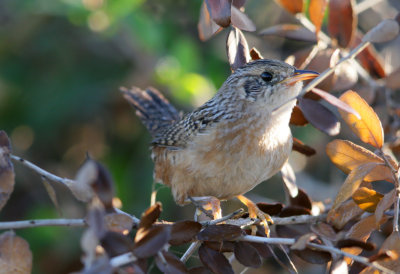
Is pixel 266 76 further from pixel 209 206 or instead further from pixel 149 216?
pixel 149 216

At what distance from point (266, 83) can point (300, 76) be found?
0.24m

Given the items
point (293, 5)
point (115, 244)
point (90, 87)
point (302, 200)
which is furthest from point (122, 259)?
point (90, 87)

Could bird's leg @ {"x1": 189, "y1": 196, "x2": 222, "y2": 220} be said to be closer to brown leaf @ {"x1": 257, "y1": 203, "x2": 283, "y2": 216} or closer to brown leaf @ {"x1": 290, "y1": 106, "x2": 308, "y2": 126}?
brown leaf @ {"x1": 257, "y1": 203, "x2": 283, "y2": 216}

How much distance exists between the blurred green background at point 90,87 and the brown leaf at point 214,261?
230cm

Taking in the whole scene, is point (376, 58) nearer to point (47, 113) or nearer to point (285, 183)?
point (285, 183)

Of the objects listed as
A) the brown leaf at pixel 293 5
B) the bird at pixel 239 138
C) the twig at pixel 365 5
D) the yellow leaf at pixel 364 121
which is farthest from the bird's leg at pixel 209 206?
the twig at pixel 365 5

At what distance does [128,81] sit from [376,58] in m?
2.46

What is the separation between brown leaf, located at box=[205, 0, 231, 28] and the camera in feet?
6.98

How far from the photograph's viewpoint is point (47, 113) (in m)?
4.68

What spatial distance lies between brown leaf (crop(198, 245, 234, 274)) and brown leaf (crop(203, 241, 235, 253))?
0.01m

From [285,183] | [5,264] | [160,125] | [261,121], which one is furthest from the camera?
[160,125]

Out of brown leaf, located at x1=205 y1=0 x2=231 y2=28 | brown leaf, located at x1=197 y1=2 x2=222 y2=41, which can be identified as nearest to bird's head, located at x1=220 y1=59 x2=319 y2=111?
brown leaf, located at x1=197 y1=2 x2=222 y2=41

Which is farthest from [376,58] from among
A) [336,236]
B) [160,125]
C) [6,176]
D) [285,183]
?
[6,176]

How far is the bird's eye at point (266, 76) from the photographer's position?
8.98 ft
